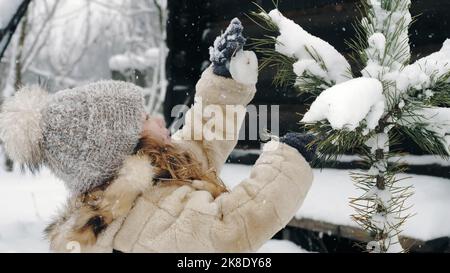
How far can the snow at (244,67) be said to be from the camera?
1773mm

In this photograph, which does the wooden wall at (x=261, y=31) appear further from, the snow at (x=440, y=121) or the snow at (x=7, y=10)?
the snow at (x=440, y=121)

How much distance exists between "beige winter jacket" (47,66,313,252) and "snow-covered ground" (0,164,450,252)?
482 millimetres

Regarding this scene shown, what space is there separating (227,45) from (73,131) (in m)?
0.61

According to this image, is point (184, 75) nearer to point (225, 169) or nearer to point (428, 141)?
point (225, 169)

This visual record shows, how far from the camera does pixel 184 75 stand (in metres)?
4.54

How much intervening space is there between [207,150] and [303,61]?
2.90 feet

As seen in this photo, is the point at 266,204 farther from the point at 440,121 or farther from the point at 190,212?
the point at 440,121

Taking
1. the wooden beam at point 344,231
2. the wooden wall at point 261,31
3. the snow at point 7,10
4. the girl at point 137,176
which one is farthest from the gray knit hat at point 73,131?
the wooden wall at point 261,31

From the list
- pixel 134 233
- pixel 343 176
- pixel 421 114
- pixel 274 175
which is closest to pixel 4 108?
pixel 134 233

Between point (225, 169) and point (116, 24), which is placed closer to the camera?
point (225, 169)

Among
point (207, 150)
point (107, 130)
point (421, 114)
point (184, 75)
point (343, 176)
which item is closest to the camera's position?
point (421, 114)

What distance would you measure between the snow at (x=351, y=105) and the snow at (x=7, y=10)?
8.57ft

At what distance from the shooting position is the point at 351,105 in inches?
43.1

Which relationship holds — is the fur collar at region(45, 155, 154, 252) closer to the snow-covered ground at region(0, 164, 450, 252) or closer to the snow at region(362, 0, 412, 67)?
the snow-covered ground at region(0, 164, 450, 252)
